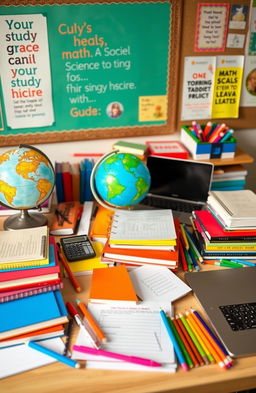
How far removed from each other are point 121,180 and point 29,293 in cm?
48

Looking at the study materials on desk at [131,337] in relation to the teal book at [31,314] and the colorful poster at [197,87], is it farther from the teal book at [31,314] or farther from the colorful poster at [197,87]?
the colorful poster at [197,87]

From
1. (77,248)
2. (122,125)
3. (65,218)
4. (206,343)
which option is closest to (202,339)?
(206,343)

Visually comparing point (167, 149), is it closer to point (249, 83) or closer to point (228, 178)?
point (228, 178)

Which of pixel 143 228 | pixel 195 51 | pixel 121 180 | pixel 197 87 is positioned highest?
pixel 195 51

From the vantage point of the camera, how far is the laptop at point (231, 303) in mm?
877

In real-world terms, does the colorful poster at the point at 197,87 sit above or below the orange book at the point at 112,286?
above

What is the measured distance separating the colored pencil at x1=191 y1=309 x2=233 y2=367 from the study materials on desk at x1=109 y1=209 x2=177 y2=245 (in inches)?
9.9

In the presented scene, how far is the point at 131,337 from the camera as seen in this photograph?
0.88 m

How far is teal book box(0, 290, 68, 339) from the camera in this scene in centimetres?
87

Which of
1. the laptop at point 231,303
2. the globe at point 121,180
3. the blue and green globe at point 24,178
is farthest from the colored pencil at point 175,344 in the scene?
the blue and green globe at point 24,178

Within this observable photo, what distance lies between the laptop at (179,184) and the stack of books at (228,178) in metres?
0.09

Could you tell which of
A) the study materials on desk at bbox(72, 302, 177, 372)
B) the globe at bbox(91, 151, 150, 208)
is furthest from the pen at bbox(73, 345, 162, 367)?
the globe at bbox(91, 151, 150, 208)

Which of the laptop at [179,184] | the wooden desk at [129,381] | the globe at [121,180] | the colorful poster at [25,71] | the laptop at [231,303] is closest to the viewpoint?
the wooden desk at [129,381]

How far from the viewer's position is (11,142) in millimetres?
1513
